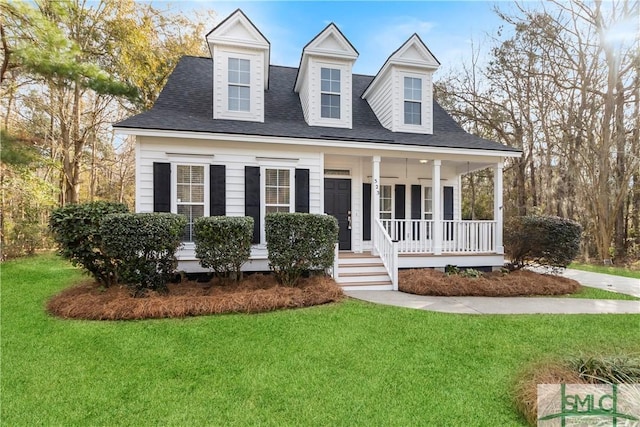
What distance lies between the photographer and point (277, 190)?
7.78 metres

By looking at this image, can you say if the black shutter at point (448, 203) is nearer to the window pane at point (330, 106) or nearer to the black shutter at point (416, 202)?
the black shutter at point (416, 202)

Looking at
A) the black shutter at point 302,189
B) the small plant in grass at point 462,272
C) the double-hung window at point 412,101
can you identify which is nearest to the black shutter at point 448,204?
the small plant in grass at point 462,272

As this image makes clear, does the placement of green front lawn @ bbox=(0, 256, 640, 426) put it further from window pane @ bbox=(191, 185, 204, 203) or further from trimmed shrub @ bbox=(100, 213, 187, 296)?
window pane @ bbox=(191, 185, 204, 203)

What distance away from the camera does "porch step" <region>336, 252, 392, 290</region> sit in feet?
23.2

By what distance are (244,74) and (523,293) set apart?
8.56 m

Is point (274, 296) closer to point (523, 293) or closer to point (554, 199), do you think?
point (523, 293)

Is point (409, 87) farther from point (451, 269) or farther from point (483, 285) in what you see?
point (483, 285)

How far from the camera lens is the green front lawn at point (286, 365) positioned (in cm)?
271

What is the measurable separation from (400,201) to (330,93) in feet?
12.8

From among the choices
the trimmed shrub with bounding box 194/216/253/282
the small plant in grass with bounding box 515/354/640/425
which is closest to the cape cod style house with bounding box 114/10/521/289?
the trimmed shrub with bounding box 194/216/253/282

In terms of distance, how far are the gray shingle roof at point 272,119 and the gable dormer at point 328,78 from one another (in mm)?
359

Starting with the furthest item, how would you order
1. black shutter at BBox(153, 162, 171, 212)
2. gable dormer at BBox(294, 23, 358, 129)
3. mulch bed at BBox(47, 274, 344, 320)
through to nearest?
gable dormer at BBox(294, 23, 358, 129) < black shutter at BBox(153, 162, 171, 212) < mulch bed at BBox(47, 274, 344, 320)

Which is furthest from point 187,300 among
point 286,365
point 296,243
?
point 286,365

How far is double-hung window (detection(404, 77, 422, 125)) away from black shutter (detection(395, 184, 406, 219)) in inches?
78.0
